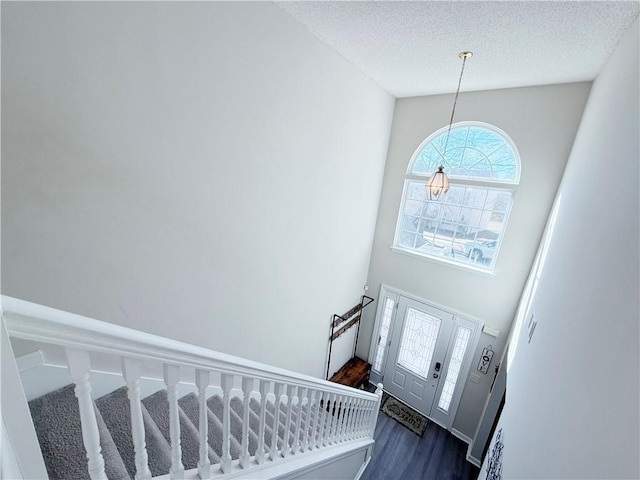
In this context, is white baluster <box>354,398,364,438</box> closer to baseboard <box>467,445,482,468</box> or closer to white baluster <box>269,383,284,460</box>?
white baluster <box>269,383,284,460</box>

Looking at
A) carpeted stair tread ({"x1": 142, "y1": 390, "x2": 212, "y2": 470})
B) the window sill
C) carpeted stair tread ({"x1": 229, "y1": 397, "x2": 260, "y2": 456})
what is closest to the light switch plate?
the window sill

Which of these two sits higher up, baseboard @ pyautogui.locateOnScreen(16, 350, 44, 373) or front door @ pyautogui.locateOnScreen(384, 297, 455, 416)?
A: baseboard @ pyautogui.locateOnScreen(16, 350, 44, 373)

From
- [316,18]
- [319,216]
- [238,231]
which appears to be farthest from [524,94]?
[238,231]

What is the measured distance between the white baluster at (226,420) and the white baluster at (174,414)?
0.56 feet

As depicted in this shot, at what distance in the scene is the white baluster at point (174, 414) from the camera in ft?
2.92

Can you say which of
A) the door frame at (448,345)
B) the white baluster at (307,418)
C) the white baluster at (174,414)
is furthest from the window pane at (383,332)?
the white baluster at (174,414)

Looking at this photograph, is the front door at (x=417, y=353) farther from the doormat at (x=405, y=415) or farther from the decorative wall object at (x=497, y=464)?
the decorative wall object at (x=497, y=464)

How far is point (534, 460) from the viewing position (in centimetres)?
117

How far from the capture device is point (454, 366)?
13.4ft

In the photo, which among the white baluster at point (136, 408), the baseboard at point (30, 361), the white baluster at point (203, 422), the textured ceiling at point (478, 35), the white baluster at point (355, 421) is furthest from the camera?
the white baluster at point (355, 421)

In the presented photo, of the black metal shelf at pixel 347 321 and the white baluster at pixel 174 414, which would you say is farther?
the black metal shelf at pixel 347 321

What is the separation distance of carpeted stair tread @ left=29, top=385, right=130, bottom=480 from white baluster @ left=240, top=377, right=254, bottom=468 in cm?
46

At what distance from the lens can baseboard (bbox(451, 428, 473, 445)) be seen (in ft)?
12.9

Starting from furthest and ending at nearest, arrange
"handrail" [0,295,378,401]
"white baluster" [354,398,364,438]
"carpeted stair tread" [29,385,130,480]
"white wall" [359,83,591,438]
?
"white wall" [359,83,591,438] < "white baluster" [354,398,364,438] < "carpeted stair tread" [29,385,130,480] < "handrail" [0,295,378,401]
